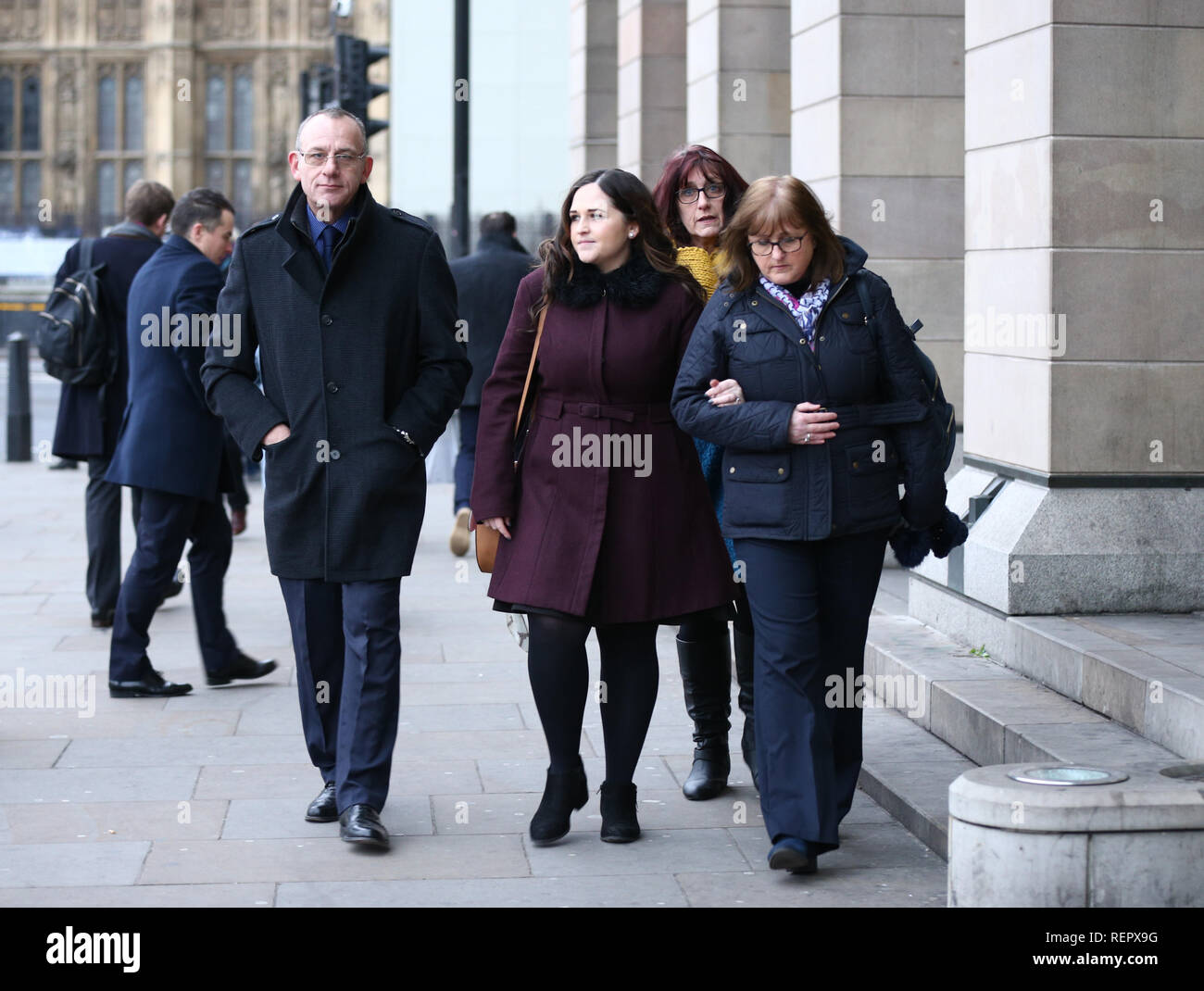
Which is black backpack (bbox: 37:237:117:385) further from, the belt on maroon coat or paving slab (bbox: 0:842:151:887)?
the belt on maroon coat

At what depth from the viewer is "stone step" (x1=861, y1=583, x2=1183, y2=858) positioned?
17.9 ft

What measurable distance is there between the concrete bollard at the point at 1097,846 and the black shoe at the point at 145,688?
4.09 metres

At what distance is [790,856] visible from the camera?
16.0 feet

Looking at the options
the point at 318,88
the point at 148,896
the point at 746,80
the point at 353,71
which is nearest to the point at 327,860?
the point at 148,896

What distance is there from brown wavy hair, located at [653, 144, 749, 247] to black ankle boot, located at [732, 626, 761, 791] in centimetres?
121

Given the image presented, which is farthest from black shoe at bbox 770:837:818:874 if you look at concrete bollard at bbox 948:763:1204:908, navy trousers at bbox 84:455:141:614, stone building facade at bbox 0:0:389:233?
stone building facade at bbox 0:0:389:233

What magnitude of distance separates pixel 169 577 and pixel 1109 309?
12.0 ft

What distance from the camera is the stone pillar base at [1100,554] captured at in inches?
269

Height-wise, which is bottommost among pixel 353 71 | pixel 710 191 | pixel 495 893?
pixel 495 893

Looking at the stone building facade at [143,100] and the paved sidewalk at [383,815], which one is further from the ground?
the stone building facade at [143,100]

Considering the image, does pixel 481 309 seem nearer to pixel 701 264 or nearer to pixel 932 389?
pixel 701 264

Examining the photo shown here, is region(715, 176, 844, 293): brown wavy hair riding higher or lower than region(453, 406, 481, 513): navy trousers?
higher

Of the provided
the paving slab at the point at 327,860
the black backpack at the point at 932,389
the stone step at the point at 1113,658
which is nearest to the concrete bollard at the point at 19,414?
the stone step at the point at 1113,658

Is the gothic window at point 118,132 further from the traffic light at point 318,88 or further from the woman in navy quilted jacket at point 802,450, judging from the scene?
the woman in navy quilted jacket at point 802,450
